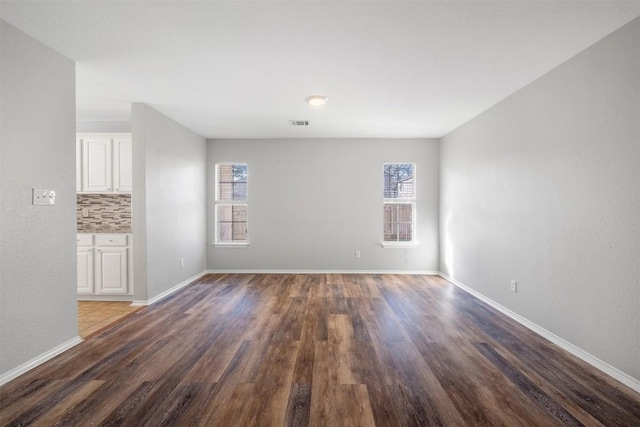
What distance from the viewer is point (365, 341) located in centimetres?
266

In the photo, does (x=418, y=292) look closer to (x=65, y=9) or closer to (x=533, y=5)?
(x=533, y=5)

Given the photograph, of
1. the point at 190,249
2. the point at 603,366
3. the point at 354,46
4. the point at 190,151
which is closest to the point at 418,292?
the point at 603,366

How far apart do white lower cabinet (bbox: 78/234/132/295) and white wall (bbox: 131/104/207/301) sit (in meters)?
0.31

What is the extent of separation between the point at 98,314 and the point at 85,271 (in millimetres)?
804

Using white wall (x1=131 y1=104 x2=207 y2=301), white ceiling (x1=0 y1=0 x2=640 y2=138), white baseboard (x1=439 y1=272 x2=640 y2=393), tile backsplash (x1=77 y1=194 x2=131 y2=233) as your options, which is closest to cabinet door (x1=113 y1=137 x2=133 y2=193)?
tile backsplash (x1=77 y1=194 x2=131 y2=233)

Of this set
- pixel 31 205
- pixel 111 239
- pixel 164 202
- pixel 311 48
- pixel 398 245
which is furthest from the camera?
pixel 398 245

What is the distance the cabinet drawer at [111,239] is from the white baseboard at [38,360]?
1.47 meters

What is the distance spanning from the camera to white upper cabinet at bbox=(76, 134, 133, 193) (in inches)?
155

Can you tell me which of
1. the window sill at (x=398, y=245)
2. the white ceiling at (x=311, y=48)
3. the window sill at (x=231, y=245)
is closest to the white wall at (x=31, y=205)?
the white ceiling at (x=311, y=48)

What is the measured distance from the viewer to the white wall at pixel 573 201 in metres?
2.07

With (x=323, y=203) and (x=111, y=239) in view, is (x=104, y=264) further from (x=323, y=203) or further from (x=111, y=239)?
(x=323, y=203)

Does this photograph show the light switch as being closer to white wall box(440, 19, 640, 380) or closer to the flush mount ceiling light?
the flush mount ceiling light

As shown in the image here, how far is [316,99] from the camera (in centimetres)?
342

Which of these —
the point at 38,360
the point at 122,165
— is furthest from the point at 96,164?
the point at 38,360
